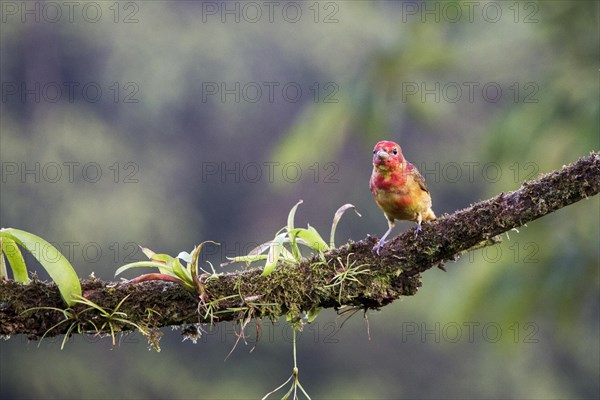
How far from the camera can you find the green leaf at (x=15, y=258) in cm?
278

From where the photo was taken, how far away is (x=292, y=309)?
270 cm

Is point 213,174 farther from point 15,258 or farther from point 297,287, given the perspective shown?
point 297,287

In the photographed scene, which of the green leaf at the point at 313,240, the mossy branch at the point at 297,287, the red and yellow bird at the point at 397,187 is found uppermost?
the red and yellow bird at the point at 397,187

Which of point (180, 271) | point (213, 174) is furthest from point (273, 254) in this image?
point (213, 174)

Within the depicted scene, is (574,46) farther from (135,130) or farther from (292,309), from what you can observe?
(135,130)

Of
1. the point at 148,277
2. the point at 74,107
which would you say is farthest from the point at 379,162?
the point at 74,107

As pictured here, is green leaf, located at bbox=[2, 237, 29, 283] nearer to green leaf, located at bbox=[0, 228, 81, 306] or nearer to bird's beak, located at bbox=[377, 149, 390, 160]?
green leaf, located at bbox=[0, 228, 81, 306]

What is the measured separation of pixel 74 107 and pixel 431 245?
11.7 meters

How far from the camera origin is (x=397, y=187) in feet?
11.0

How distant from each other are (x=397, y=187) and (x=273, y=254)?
2.67 feet

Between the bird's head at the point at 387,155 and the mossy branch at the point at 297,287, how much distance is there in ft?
2.22

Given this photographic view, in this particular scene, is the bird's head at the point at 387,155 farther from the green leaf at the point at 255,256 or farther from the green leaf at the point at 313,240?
the green leaf at the point at 255,256

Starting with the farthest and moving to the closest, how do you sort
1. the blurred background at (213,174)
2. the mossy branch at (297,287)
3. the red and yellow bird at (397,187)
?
the blurred background at (213,174)
the red and yellow bird at (397,187)
the mossy branch at (297,287)

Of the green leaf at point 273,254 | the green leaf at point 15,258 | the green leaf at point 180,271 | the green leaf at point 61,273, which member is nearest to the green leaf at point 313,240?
the green leaf at point 273,254
